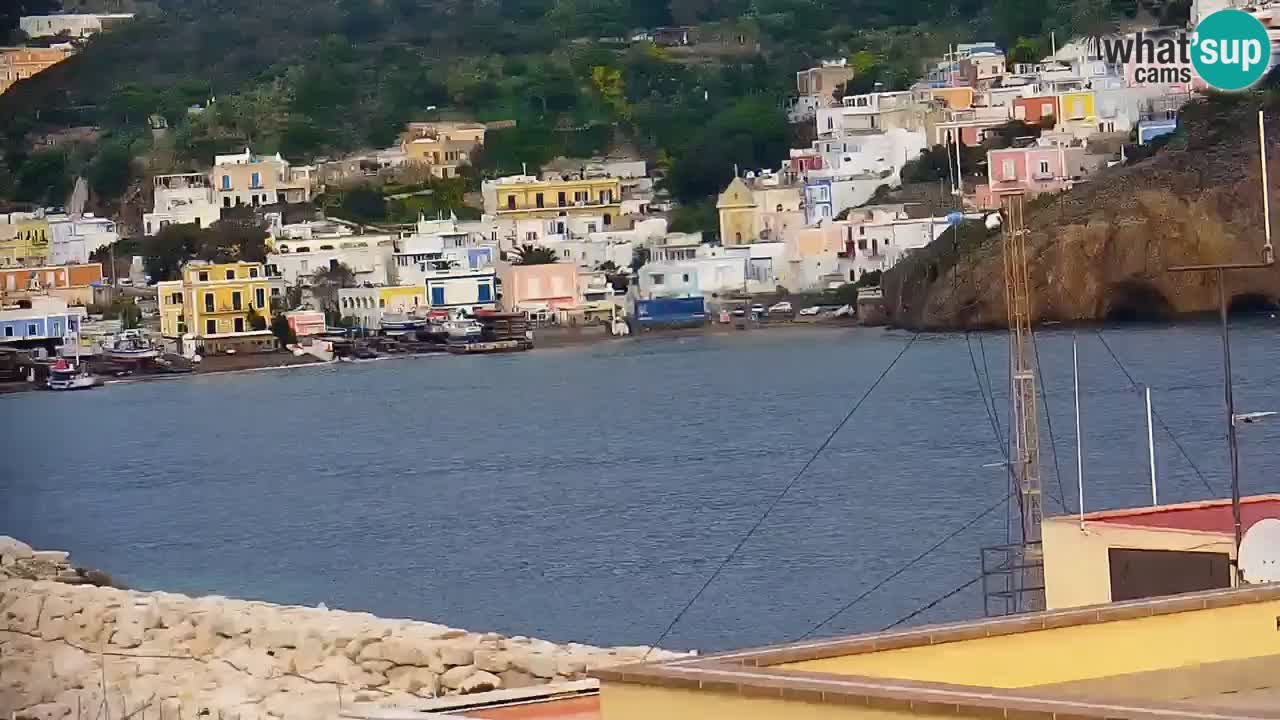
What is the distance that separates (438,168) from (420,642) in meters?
44.0

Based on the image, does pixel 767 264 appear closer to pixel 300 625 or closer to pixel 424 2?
pixel 424 2

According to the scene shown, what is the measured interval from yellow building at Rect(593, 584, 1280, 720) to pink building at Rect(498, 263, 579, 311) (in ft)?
133

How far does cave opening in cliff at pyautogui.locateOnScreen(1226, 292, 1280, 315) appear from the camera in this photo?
3519 cm

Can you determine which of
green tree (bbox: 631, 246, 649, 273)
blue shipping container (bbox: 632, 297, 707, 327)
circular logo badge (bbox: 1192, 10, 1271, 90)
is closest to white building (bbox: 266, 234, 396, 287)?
green tree (bbox: 631, 246, 649, 273)

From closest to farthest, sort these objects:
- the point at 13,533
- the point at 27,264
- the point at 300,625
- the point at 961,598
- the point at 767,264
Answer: the point at 300,625 < the point at 961,598 < the point at 13,533 < the point at 767,264 < the point at 27,264

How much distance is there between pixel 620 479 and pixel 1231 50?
16711 millimetres

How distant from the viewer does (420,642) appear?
26.5 feet

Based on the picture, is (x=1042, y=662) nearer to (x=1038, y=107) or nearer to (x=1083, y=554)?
(x=1083, y=554)

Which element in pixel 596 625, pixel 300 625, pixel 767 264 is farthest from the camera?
pixel 767 264

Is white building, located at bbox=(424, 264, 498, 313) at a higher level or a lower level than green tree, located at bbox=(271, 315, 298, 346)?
higher

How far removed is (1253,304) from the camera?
3575cm

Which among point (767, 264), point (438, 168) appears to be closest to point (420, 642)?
point (767, 264)

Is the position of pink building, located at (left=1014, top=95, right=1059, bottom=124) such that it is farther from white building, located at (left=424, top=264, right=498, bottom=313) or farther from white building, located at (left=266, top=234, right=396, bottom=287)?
white building, located at (left=266, top=234, right=396, bottom=287)

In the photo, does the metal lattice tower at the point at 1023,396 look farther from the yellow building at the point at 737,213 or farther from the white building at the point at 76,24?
the white building at the point at 76,24
